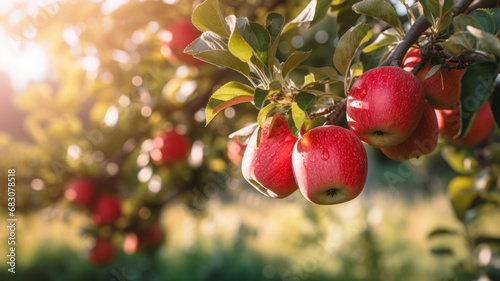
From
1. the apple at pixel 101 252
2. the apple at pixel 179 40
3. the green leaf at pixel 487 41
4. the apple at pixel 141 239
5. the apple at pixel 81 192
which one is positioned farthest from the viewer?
the apple at pixel 141 239

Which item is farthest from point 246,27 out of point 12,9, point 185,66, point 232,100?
point 12,9

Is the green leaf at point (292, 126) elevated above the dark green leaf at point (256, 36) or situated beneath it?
situated beneath

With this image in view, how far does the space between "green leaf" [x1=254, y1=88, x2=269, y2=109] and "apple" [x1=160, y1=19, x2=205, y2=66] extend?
3.09 ft

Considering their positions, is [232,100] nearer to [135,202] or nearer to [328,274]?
[135,202]

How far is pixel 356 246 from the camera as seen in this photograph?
3352 millimetres

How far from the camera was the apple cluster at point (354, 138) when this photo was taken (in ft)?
2.09

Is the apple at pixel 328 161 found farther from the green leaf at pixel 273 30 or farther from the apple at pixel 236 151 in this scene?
the apple at pixel 236 151

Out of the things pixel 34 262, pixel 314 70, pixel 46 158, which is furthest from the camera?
pixel 34 262

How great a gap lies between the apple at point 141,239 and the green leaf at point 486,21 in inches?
82.4

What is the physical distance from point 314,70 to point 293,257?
3.06 meters

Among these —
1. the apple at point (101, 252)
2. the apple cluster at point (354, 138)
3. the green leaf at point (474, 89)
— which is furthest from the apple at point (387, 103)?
the apple at point (101, 252)

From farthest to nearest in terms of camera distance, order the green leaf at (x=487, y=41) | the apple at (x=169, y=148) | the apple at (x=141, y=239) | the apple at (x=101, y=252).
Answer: the apple at (x=141, y=239) < the apple at (x=101, y=252) < the apple at (x=169, y=148) < the green leaf at (x=487, y=41)

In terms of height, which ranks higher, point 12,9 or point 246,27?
point 246,27

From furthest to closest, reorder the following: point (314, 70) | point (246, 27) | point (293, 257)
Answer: point (293, 257) → point (314, 70) → point (246, 27)
